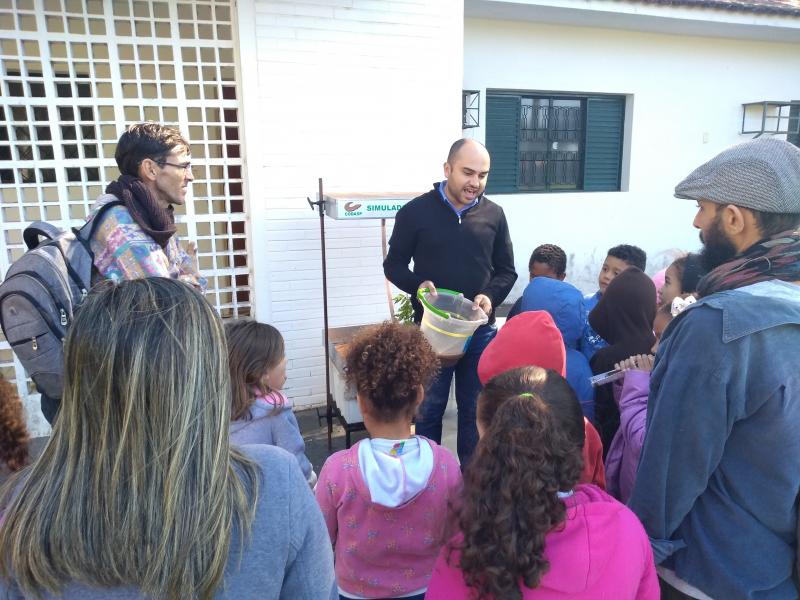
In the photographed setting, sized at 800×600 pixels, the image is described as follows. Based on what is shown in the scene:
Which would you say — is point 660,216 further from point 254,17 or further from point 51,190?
point 51,190

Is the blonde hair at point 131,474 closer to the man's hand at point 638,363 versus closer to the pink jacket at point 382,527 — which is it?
the pink jacket at point 382,527

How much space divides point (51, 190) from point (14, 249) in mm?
527

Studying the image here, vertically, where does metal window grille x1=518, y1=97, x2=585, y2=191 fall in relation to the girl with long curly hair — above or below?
above

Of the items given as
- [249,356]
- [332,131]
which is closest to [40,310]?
[249,356]

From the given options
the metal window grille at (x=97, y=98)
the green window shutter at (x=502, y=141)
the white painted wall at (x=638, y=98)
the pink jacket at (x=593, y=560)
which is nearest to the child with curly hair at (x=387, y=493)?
the pink jacket at (x=593, y=560)

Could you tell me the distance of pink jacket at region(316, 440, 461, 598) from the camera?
1.58 meters

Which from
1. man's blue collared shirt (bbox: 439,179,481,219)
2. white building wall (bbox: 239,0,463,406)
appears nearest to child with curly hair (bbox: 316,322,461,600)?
man's blue collared shirt (bbox: 439,179,481,219)

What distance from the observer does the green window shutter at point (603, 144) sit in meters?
6.62

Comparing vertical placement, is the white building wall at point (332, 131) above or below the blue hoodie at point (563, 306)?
above

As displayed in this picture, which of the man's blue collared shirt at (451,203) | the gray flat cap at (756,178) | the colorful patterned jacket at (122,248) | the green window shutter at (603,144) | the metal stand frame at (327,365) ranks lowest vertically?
the metal stand frame at (327,365)

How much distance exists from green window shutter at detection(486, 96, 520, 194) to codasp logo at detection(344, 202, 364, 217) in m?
3.01

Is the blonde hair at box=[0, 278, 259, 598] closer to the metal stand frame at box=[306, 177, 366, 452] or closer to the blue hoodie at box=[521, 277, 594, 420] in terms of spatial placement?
the blue hoodie at box=[521, 277, 594, 420]

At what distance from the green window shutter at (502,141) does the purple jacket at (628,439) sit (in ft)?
15.3

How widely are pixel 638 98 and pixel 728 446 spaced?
635 cm
